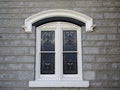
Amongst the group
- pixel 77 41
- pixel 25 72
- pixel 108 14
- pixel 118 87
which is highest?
pixel 108 14

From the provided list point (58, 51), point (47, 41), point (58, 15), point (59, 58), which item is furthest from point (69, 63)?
point (58, 15)

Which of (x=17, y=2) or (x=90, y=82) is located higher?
(x=17, y=2)

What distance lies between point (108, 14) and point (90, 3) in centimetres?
47

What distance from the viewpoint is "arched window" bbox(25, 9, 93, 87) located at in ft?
15.8

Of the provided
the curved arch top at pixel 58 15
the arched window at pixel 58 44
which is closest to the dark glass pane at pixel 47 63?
the arched window at pixel 58 44

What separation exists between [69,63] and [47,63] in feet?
1.61

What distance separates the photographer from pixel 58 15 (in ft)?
16.0

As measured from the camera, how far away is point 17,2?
496 centimetres

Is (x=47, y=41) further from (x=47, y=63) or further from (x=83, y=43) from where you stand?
(x=83, y=43)

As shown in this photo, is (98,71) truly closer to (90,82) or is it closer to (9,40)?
(90,82)

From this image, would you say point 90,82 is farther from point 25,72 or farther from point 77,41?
point 25,72

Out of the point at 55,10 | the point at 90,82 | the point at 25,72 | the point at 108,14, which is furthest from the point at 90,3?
the point at 25,72

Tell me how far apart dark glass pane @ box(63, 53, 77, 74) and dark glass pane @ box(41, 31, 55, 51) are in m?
0.36

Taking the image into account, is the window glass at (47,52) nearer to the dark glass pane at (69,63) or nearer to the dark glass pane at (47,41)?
the dark glass pane at (47,41)
